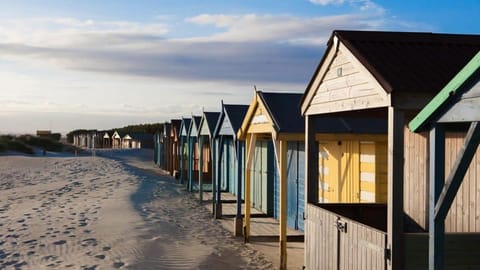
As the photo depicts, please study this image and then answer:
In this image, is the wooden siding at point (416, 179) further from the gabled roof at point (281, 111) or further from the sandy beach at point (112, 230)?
the sandy beach at point (112, 230)

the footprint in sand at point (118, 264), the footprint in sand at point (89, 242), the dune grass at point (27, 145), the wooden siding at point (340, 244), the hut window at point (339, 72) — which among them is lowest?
the footprint in sand at point (118, 264)

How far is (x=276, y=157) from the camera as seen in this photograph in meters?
10.2

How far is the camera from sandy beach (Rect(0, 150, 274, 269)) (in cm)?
1032

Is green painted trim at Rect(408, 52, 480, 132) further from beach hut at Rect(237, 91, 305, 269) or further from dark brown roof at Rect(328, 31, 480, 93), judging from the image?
beach hut at Rect(237, 91, 305, 269)

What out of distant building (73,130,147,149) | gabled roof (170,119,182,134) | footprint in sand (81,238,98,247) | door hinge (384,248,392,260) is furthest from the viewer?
distant building (73,130,147,149)

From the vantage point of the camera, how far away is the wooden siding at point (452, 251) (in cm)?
557

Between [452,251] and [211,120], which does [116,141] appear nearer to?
[211,120]

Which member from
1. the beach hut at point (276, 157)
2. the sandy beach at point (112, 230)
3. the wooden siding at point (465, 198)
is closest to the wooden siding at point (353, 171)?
the beach hut at point (276, 157)

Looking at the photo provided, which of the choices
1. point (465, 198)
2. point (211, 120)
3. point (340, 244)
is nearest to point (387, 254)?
point (465, 198)

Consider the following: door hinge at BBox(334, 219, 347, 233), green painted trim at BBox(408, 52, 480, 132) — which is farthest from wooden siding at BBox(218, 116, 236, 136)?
green painted trim at BBox(408, 52, 480, 132)

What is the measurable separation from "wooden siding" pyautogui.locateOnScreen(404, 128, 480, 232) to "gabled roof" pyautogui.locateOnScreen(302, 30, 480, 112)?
0.85 m

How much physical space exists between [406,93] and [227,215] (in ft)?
36.8

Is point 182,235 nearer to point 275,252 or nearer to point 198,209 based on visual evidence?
point 275,252

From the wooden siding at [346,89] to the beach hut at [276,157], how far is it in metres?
1.90
